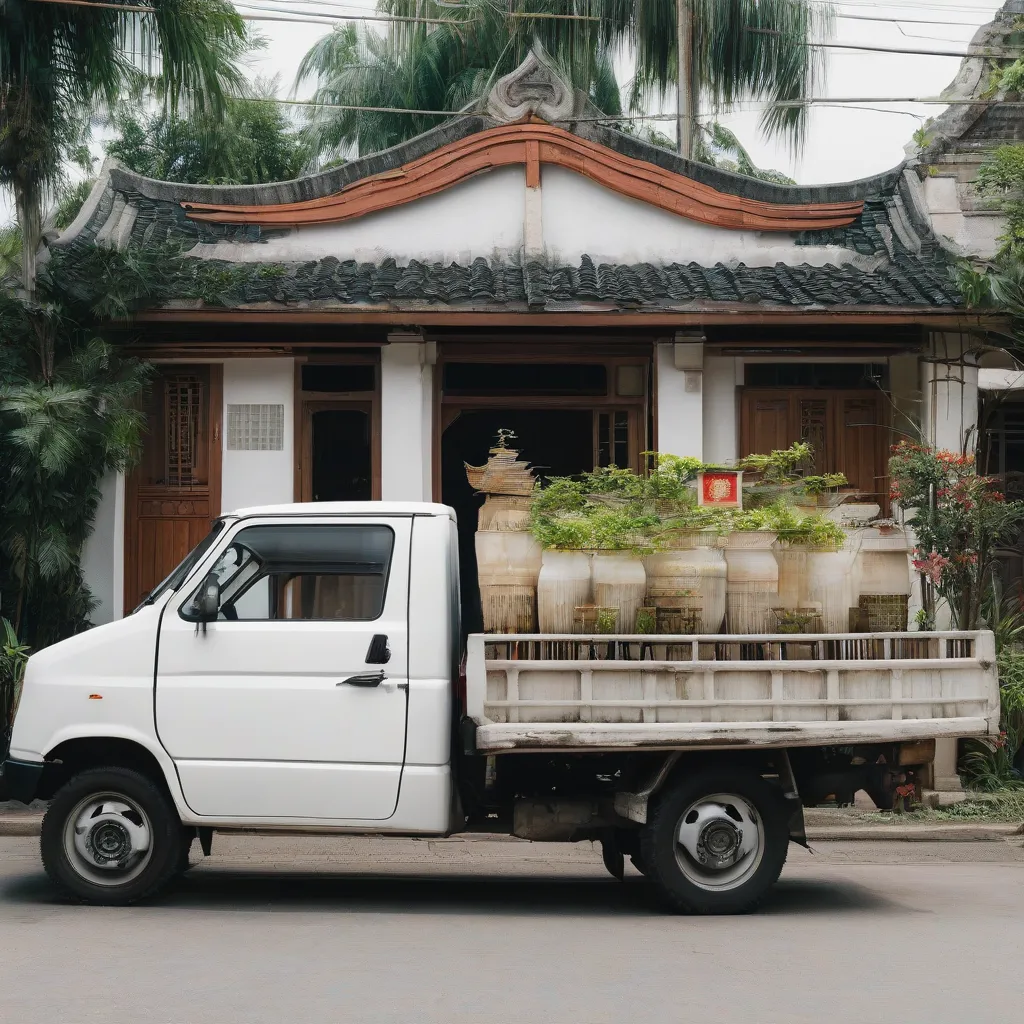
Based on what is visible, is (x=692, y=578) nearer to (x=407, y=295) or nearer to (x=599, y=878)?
(x=599, y=878)

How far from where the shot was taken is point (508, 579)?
7145 mm

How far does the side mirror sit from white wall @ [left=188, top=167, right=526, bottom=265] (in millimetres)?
6875

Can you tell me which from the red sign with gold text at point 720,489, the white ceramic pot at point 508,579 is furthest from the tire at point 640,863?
the red sign with gold text at point 720,489

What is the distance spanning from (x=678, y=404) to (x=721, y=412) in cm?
59

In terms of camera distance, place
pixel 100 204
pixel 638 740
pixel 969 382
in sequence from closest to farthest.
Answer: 1. pixel 638 740
2. pixel 969 382
3. pixel 100 204

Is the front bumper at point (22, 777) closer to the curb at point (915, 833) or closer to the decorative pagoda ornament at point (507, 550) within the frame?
the decorative pagoda ornament at point (507, 550)

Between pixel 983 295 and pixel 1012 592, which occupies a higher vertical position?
pixel 983 295

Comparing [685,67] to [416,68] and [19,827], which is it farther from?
[19,827]

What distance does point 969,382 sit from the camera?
12.4 meters

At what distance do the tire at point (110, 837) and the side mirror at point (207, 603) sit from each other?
0.90 m

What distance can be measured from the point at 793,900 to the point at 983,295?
596 centimetres

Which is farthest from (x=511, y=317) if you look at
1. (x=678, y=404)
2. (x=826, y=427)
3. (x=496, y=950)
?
(x=496, y=950)

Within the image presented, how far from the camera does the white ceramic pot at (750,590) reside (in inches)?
284

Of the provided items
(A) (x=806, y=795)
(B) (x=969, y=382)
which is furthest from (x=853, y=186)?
(A) (x=806, y=795)
